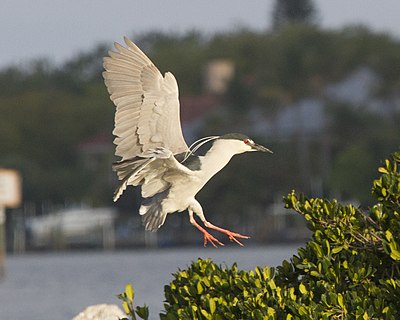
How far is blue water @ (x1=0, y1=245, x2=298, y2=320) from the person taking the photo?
3378cm

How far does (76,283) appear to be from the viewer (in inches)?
1828

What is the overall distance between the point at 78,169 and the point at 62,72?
18116mm

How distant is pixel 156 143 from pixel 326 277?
3864 millimetres

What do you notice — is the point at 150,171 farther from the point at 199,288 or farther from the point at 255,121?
the point at 255,121

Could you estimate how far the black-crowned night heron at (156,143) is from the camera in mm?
12758

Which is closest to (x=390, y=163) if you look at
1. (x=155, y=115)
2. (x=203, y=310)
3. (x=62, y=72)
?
(x=203, y=310)

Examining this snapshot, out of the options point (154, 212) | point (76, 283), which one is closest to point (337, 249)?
point (154, 212)

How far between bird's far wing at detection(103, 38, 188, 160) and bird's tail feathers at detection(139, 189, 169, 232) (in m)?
0.51

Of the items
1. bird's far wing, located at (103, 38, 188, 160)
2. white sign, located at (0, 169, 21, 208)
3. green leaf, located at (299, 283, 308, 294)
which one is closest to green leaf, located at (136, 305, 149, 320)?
green leaf, located at (299, 283, 308, 294)

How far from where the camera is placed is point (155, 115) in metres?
13.7

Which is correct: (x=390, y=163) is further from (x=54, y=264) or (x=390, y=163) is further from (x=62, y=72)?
(x=62, y=72)

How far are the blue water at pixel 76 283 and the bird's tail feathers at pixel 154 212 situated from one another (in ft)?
43.8

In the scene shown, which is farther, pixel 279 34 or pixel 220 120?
pixel 279 34

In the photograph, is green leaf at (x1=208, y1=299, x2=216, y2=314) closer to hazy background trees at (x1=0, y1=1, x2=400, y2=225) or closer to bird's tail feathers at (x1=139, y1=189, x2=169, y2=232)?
bird's tail feathers at (x1=139, y1=189, x2=169, y2=232)
